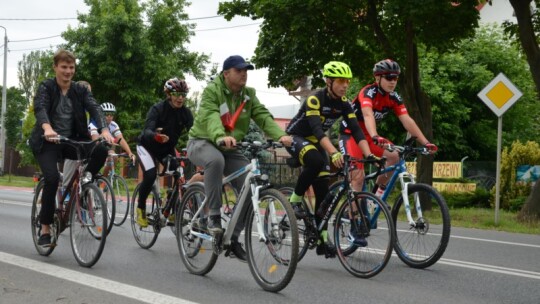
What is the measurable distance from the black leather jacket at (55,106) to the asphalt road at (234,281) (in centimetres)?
122

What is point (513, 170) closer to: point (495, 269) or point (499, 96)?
point (499, 96)

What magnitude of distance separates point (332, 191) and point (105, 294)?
252 cm

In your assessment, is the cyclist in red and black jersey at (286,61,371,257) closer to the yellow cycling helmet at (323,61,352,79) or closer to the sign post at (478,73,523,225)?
the yellow cycling helmet at (323,61,352,79)

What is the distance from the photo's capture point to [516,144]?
1931 cm

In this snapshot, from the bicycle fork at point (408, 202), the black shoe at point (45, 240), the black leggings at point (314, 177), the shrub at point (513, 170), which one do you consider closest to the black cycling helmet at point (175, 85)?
the black leggings at point (314, 177)

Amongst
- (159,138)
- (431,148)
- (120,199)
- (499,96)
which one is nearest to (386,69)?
(431,148)

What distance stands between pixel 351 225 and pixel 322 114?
3.77ft

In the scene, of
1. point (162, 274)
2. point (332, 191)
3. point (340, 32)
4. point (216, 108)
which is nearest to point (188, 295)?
point (162, 274)

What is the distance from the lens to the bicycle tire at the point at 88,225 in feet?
22.2

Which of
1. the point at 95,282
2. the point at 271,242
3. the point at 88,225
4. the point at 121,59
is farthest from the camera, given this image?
the point at 121,59

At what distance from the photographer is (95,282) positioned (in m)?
6.13

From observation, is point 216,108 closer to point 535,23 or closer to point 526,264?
point 526,264

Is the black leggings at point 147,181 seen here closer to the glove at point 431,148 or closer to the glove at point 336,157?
the glove at point 336,157

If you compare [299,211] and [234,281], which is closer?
[234,281]
